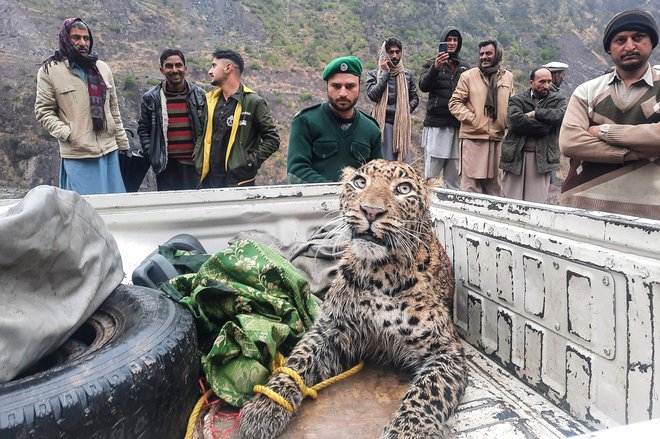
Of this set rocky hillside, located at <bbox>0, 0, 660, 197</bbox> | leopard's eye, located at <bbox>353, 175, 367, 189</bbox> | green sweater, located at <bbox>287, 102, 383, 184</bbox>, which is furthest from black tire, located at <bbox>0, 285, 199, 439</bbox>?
rocky hillside, located at <bbox>0, 0, 660, 197</bbox>

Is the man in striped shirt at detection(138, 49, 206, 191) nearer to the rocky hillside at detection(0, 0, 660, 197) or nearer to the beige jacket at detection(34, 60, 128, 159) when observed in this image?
the beige jacket at detection(34, 60, 128, 159)

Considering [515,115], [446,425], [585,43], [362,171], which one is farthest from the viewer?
[585,43]

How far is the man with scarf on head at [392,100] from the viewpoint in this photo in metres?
6.88

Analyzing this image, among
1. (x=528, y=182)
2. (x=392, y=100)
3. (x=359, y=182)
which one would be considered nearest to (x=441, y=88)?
(x=392, y=100)

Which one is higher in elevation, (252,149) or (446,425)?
(252,149)

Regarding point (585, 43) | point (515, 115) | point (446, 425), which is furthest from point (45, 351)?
point (585, 43)

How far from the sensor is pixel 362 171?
8.73 ft

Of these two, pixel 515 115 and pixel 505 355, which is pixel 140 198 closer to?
pixel 505 355

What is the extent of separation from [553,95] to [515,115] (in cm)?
63

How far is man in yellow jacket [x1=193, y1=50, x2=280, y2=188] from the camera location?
4902mm

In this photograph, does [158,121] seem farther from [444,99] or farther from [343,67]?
[444,99]

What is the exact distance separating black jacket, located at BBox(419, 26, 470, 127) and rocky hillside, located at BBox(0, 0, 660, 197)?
16.5 metres

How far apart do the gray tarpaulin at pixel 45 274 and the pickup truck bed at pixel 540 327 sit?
0.97 meters

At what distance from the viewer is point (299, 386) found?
7.32ft
